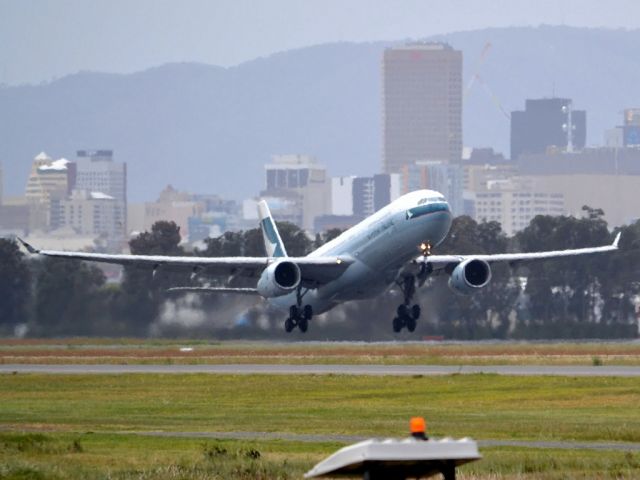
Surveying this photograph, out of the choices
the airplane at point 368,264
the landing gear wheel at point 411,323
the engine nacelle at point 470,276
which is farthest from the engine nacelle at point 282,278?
the engine nacelle at point 470,276

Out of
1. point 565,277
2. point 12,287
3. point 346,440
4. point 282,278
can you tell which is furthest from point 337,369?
point 565,277

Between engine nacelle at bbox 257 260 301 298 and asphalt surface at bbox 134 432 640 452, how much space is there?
103 feet

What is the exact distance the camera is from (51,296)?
87562mm

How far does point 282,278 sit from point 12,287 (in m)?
25.6

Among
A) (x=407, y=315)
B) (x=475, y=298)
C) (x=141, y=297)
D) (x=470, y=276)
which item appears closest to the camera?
(x=470, y=276)

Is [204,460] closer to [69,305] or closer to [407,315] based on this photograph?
[407,315]

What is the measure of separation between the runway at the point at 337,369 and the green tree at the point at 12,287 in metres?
21.7

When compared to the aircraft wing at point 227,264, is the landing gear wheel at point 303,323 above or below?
below

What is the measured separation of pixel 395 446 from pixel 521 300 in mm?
89093

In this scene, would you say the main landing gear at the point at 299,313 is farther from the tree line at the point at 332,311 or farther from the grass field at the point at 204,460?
the grass field at the point at 204,460

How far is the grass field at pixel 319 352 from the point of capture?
220ft

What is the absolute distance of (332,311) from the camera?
8425 cm

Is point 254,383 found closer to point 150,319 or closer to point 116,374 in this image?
point 116,374

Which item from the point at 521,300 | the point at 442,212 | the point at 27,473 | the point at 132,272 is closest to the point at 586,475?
the point at 27,473
